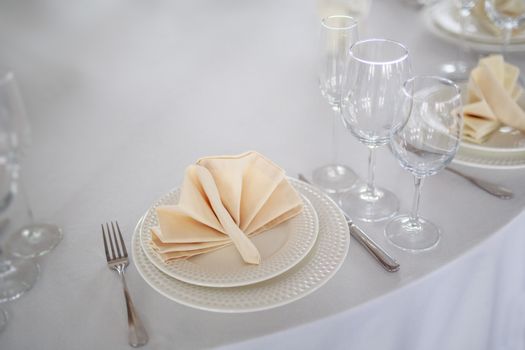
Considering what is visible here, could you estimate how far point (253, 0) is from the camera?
6.35 feet

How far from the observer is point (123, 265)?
896mm

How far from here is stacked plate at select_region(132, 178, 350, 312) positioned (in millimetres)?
Answer: 815

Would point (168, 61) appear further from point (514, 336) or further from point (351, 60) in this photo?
point (514, 336)

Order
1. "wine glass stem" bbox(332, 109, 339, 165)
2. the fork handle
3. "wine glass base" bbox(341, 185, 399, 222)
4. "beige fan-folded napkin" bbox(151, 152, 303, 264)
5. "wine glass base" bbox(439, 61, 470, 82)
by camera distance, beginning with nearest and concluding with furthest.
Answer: the fork handle < "beige fan-folded napkin" bbox(151, 152, 303, 264) < "wine glass base" bbox(341, 185, 399, 222) < "wine glass stem" bbox(332, 109, 339, 165) < "wine glass base" bbox(439, 61, 470, 82)

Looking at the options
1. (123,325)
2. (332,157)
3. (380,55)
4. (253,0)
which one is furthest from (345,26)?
(253,0)

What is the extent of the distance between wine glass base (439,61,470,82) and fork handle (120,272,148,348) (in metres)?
0.93

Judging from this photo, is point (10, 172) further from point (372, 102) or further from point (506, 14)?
point (506, 14)

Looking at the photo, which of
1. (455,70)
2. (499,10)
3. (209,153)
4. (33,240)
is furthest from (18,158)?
(499,10)

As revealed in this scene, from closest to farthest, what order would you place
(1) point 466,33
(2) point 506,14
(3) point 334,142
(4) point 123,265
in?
(4) point 123,265 < (3) point 334,142 < (2) point 506,14 < (1) point 466,33

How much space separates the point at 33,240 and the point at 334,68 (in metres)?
0.56

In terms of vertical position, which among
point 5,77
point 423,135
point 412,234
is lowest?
point 412,234

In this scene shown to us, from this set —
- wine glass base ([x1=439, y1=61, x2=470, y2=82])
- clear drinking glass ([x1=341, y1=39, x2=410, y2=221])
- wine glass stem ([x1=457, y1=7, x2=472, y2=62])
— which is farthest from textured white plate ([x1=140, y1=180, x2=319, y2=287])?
wine glass stem ([x1=457, y1=7, x2=472, y2=62])

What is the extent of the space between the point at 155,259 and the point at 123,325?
102mm

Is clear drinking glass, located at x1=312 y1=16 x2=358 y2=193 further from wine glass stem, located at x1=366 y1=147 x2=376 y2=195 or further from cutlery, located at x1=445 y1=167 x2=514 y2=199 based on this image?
cutlery, located at x1=445 y1=167 x2=514 y2=199
